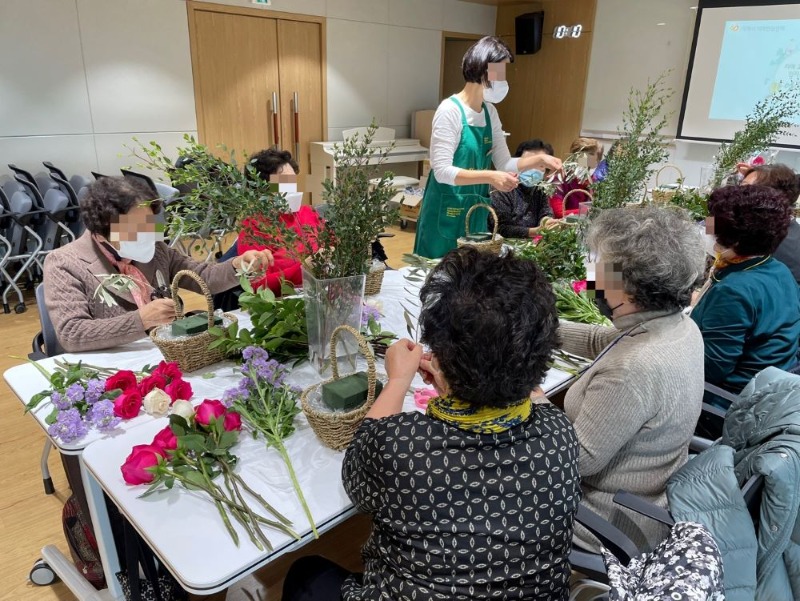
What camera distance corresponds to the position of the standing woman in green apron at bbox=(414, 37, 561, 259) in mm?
2633

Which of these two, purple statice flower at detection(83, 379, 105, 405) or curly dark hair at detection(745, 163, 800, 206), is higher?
curly dark hair at detection(745, 163, 800, 206)

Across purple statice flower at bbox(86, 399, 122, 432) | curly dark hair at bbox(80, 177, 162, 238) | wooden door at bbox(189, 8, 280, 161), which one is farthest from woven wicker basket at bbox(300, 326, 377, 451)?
wooden door at bbox(189, 8, 280, 161)

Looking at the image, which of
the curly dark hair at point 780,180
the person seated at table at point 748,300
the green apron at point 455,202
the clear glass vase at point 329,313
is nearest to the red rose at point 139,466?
the clear glass vase at point 329,313

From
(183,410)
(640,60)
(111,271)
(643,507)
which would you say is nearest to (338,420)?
(183,410)

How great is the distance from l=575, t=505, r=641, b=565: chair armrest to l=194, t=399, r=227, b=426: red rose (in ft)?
2.76

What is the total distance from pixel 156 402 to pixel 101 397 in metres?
0.16

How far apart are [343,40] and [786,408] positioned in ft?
20.8

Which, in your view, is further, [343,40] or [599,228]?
[343,40]

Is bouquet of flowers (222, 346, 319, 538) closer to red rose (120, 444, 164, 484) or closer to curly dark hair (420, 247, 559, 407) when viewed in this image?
red rose (120, 444, 164, 484)

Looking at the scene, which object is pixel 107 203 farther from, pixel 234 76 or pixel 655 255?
pixel 234 76

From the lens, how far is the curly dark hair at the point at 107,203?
6.23 ft

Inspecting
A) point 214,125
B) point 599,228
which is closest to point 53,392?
point 599,228

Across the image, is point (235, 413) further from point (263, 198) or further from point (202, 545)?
point (263, 198)

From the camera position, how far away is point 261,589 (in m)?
1.87
